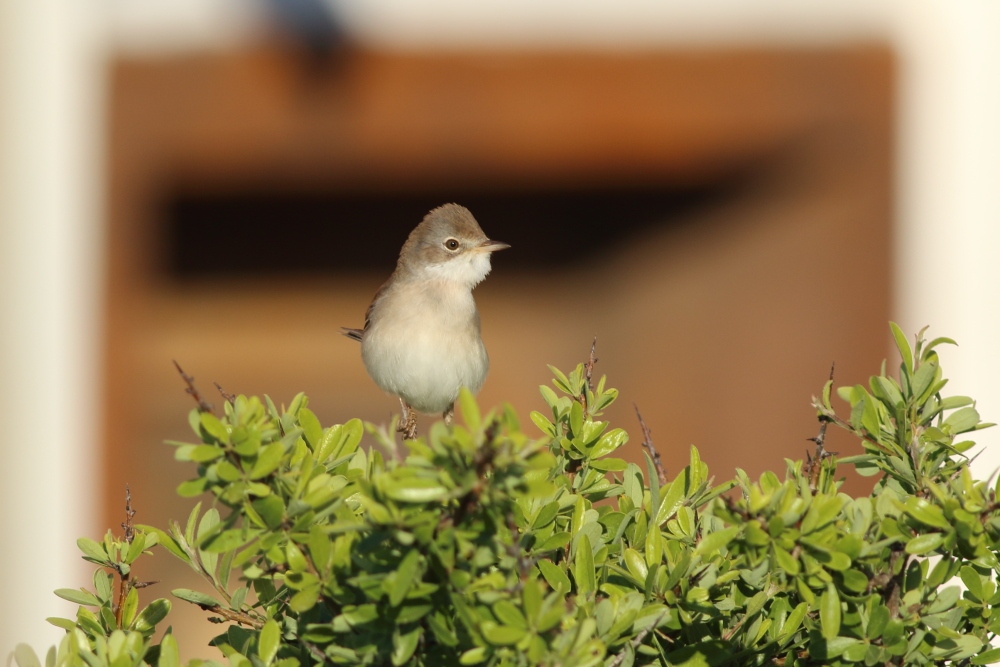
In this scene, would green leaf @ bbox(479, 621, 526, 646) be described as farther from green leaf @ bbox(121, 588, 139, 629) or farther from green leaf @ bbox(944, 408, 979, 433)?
green leaf @ bbox(944, 408, 979, 433)

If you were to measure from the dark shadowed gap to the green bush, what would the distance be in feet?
17.5

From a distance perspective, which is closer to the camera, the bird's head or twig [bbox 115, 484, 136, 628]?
twig [bbox 115, 484, 136, 628]

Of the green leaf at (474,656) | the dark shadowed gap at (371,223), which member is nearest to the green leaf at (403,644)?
the green leaf at (474,656)

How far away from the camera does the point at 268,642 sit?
1623 mm

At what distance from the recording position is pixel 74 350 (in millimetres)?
6809

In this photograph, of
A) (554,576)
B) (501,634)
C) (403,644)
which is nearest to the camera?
(501,634)

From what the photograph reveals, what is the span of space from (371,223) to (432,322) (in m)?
5.37

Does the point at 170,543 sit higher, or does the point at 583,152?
the point at 583,152

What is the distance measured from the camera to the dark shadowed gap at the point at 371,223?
7.43 m

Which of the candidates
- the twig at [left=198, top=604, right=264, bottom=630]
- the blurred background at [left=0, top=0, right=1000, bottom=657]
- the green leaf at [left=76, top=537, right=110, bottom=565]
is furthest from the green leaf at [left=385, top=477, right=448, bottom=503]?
the blurred background at [left=0, top=0, right=1000, bottom=657]

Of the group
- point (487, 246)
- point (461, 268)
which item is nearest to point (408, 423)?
point (461, 268)

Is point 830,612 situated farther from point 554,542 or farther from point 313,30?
point 313,30

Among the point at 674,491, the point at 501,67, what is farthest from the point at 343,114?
the point at 674,491

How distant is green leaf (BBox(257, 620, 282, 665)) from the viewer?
1.61 m
